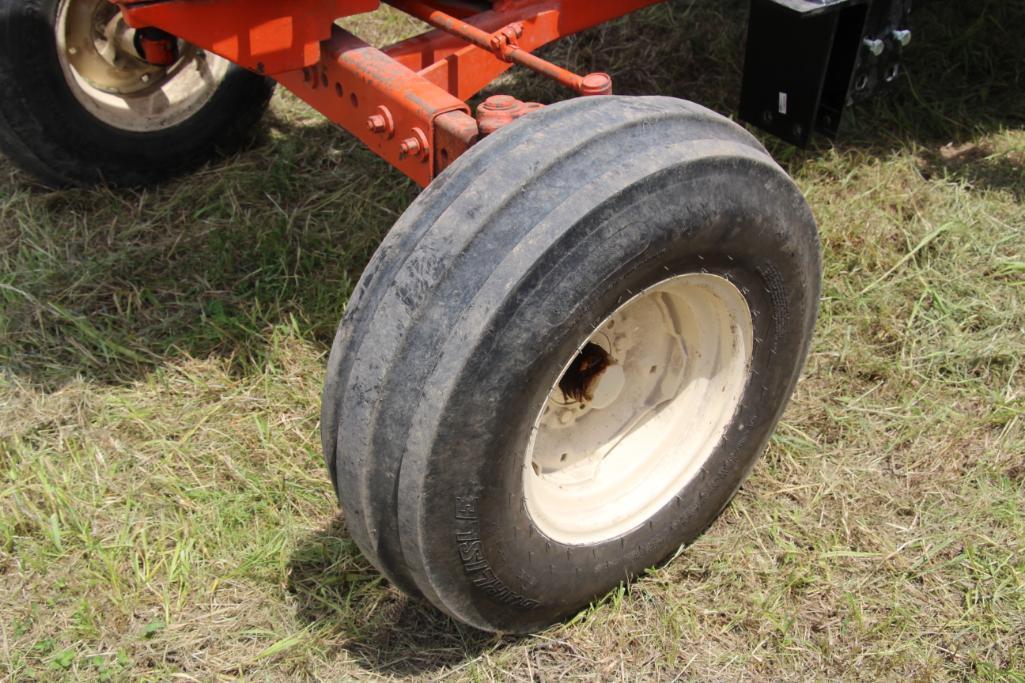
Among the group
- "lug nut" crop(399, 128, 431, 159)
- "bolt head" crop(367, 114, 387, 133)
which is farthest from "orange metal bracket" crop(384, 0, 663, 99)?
"lug nut" crop(399, 128, 431, 159)

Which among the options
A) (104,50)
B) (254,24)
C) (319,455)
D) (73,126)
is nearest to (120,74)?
(104,50)

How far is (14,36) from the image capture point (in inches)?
118

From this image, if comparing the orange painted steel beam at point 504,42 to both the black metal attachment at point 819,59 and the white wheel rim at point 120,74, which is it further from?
the white wheel rim at point 120,74

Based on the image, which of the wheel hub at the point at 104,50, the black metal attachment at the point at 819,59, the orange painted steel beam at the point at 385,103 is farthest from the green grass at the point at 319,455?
the orange painted steel beam at the point at 385,103

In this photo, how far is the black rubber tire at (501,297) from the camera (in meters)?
1.68

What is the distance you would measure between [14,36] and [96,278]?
75 centimetres

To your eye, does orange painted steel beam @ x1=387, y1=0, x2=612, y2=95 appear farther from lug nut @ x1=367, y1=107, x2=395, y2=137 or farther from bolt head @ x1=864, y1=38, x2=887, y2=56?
bolt head @ x1=864, y1=38, x2=887, y2=56

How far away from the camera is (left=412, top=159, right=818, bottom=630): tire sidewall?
1.70 meters

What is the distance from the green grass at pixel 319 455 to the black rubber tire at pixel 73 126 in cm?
12

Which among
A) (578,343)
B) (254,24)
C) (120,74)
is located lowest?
(120,74)

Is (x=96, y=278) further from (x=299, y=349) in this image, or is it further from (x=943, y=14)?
(x=943, y=14)

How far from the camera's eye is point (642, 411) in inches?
90.1

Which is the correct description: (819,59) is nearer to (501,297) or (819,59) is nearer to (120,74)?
(501,297)

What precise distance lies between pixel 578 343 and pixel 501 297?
217 mm
